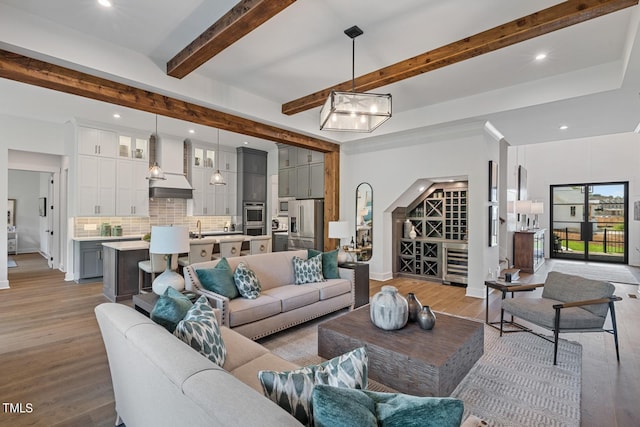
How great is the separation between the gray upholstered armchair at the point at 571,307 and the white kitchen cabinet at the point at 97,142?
714 cm

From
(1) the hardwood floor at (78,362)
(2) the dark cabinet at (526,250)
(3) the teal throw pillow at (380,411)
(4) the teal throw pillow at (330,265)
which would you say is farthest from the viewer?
(2) the dark cabinet at (526,250)

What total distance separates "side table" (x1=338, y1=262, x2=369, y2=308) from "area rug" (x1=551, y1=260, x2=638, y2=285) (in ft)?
17.1

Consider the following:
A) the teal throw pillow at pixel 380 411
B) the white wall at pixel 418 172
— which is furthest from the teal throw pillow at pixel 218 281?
the white wall at pixel 418 172

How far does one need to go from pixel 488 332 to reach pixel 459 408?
3151 mm

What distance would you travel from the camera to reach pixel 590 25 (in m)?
2.86

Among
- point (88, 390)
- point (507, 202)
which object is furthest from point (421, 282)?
point (88, 390)

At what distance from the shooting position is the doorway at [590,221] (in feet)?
27.0

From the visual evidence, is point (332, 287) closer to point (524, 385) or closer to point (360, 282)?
point (360, 282)

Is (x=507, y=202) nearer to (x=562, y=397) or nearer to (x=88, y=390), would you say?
(x=562, y=397)

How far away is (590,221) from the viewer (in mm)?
8680

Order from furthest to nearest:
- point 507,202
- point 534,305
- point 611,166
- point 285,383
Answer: point 611,166, point 507,202, point 534,305, point 285,383

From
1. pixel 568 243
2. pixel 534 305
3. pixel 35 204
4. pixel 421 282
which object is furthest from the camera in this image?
pixel 35 204

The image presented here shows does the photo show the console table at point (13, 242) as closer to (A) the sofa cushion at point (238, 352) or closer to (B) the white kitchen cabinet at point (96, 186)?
(B) the white kitchen cabinet at point (96, 186)

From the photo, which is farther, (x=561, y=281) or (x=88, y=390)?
(x=561, y=281)
